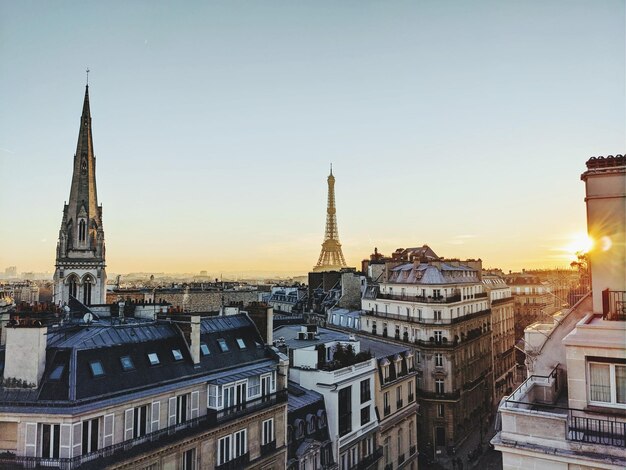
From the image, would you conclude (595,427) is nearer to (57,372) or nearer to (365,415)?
(57,372)

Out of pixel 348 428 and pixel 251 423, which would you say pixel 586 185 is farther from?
pixel 348 428

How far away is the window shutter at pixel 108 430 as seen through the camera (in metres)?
19.9

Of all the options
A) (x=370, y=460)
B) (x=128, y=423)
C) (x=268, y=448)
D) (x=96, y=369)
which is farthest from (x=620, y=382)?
(x=370, y=460)

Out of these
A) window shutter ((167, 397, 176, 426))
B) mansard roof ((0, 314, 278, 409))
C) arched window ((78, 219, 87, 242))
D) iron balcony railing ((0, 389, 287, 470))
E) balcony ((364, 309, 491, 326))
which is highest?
arched window ((78, 219, 87, 242))

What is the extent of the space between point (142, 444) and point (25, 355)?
5919 millimetres

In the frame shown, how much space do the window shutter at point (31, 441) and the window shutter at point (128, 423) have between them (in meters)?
3.26

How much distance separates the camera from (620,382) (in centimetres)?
1161

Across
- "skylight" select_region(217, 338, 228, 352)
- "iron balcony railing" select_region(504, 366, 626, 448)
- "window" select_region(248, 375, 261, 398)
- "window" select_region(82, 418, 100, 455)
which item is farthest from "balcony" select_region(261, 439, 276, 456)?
"iron balcony railing" select_region(504, 366, 626, 448)

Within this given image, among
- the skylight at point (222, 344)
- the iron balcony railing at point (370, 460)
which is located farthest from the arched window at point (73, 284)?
the iron balcony railing at point (370, 460)

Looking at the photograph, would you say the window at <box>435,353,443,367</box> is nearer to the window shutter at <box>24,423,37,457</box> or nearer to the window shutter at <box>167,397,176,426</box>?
the window shutter at <box>167,397,176,426</box>

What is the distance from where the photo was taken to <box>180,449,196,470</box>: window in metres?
22.4

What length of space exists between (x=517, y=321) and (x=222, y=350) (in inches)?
2812

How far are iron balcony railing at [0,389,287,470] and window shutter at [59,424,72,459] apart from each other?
0.22m

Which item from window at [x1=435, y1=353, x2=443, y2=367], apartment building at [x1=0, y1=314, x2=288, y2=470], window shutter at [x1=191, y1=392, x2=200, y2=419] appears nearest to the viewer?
apartment building at [x1=0, y1=314, x2=288, y2=470]
